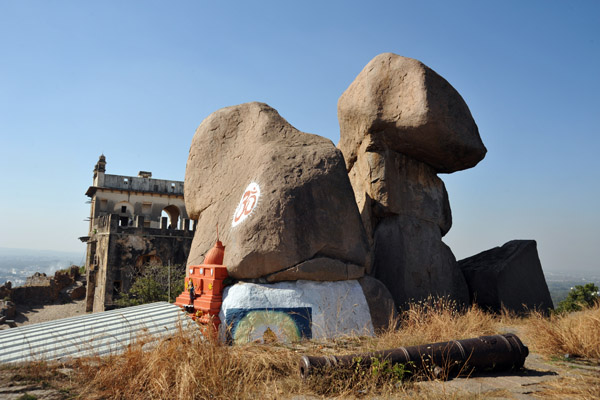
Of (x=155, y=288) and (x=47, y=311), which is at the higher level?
(x=155, y=288)

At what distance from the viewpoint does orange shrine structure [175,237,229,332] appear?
267 inches

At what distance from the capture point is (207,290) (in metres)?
7.11

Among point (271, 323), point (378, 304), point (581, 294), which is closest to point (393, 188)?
point (378, 304)

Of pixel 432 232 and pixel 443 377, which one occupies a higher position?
pixel 432 232

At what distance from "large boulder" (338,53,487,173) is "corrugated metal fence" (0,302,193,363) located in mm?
5456

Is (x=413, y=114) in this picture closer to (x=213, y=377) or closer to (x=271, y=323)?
(x=271, y=323)

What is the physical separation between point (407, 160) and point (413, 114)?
4.44ft

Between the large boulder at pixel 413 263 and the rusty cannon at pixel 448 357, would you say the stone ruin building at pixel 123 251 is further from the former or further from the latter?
the rusty cannon at pixel 448 357

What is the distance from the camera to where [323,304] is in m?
6.83

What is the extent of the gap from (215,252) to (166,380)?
3499mm

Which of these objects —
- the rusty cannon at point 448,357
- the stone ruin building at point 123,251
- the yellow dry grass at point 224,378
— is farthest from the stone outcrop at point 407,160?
the stone ruin building at point 123,251

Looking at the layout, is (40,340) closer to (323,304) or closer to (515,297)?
(323,304)

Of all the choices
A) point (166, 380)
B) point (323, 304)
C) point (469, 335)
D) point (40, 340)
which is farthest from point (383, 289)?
point (40, 340)

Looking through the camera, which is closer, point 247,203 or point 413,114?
point 247,203
